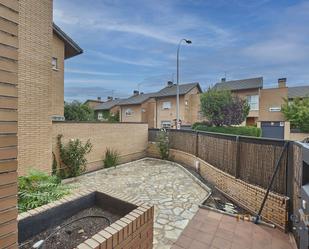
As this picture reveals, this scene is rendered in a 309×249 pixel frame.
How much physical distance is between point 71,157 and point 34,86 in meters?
3.10

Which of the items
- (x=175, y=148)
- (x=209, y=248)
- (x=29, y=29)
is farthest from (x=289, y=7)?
(x=29, y=29)

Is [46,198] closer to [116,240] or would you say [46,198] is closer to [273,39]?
[116,240]

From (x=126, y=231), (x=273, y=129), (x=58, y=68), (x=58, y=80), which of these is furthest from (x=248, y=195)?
(x=273, y=129)

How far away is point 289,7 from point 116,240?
9756 mm

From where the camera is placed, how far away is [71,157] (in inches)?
326

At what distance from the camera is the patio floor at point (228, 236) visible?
3.75 m

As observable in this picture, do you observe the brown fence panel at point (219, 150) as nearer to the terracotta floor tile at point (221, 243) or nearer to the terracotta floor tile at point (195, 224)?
the terracotta floor tile at point (195, 224)

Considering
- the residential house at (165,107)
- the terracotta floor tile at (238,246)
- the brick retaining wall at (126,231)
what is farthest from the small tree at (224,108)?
the brick retaining wall at (126,231)

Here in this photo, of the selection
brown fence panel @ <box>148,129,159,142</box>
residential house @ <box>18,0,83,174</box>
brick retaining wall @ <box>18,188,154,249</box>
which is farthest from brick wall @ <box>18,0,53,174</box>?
brown fence panel @ <box>148,129,159,142</box>

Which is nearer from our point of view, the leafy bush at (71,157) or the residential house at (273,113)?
the leafy bush at (71,157)

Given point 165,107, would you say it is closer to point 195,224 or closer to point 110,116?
point 110,116

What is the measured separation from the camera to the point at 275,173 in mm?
4477

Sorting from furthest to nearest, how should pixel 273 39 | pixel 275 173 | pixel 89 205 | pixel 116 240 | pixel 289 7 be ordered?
pixel 273 39
pixel 289 7
pixel 275 173
pixel 89 205
pixel 116 240

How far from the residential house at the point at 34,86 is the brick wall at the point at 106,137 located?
92 cm
